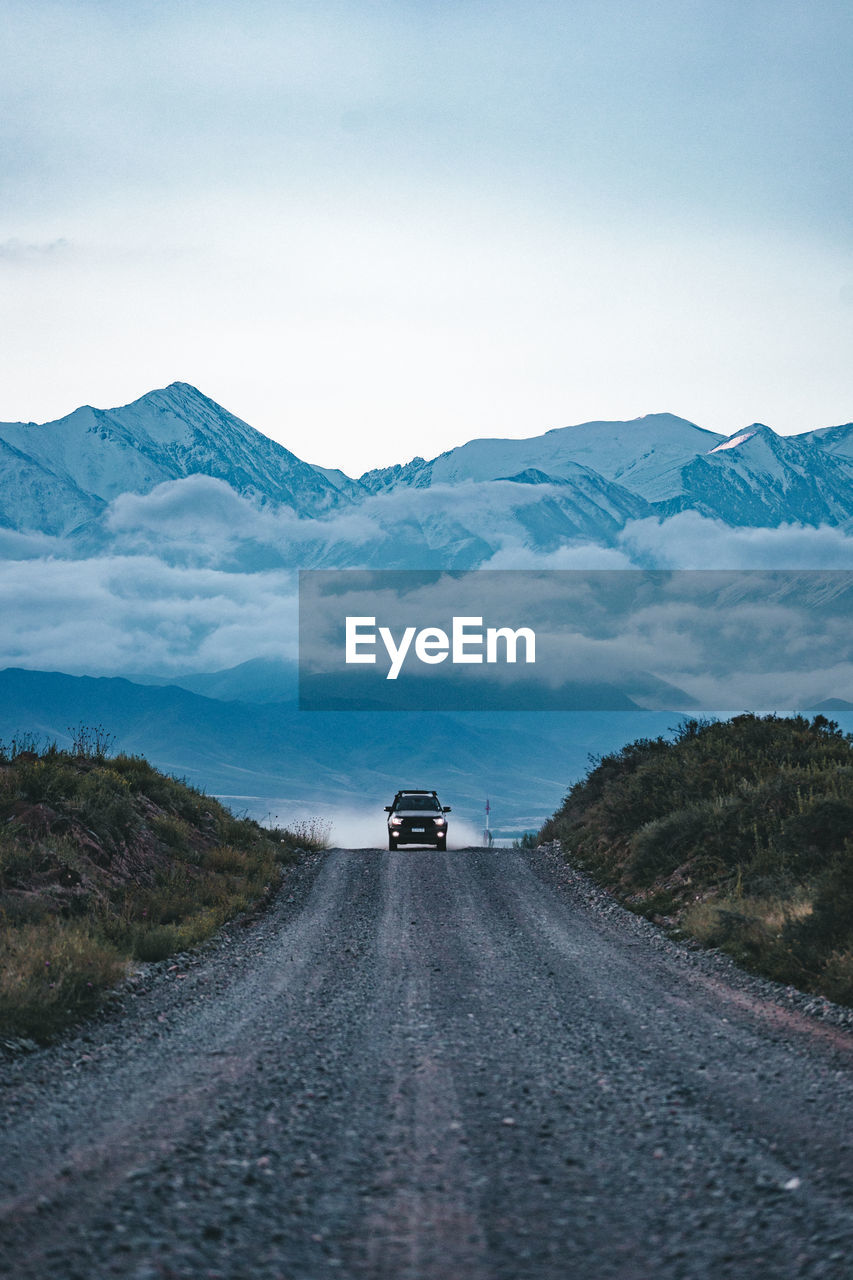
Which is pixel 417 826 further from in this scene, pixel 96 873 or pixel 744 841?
pixel 96 873

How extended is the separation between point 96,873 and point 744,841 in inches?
474

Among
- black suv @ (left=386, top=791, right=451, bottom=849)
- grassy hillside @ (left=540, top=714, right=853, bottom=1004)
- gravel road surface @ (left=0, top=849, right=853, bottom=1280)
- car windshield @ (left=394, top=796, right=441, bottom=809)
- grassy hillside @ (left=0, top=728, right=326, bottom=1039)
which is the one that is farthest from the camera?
car windshield @ (left=394, top=796, right=441, bottom=809)

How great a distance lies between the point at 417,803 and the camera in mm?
35344

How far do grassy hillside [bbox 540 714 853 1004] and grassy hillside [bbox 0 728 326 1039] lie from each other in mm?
8384

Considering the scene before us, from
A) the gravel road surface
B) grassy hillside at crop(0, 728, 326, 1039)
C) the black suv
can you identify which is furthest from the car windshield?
the gravel road surface

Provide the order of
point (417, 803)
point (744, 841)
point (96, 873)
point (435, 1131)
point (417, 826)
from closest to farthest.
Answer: point (435, 1131), point (96, 873), point (744, 841), point (417, 826), point (417, 803)

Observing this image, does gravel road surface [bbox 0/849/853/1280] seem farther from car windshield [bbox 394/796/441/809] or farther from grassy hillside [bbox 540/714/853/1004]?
car windshield [bbox 394/796/441/809]

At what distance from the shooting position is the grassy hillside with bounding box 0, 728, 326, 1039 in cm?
1120

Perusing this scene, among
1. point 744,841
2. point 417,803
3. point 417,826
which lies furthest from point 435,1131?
point 417,803

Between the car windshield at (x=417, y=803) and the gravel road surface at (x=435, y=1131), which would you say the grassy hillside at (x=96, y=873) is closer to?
the gravel road surface at (x=435, y=1131)

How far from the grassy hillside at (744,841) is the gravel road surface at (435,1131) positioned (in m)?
0.98

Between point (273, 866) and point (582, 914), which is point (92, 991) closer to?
point (582, 914)

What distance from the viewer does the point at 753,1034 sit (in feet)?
32.9

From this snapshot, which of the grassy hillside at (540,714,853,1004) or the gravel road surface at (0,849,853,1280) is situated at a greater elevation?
the grassy hillside at (540,714,853,1004)
